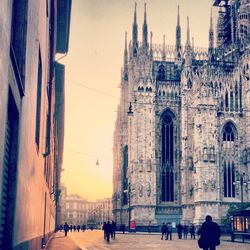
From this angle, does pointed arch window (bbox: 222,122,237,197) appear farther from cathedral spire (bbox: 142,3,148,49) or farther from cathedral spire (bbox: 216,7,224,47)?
cathedral spire (bbox: 216,7,224,47)

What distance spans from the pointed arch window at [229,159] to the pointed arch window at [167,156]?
27.3 feet

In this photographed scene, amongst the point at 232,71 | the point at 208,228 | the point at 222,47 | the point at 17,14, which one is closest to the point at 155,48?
the point at 222,47

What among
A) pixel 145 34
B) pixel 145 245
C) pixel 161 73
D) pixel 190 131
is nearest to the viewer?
pixel 145 245

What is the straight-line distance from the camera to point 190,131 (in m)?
68.1

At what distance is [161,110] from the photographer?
A: 71.1 m

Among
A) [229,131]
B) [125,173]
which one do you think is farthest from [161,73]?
[125,173]

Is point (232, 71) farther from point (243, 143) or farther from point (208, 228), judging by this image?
point (208, 228)

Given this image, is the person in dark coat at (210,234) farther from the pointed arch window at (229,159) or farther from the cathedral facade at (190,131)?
the pointed arch window at (229,159)

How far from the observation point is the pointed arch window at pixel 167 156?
69812mm

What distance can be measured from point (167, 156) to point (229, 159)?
9.36m

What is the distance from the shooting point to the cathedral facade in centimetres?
6353

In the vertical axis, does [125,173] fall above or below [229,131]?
below

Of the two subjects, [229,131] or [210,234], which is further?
[229,131]

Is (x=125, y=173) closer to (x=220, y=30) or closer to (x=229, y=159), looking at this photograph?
(x=229, y=159)
